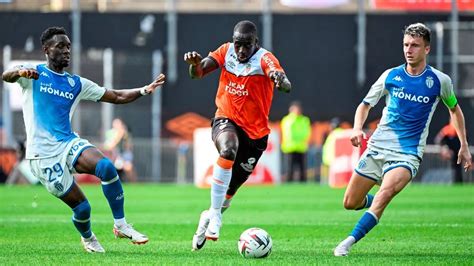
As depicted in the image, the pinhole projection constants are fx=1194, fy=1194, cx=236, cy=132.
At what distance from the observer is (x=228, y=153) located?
40.6ft

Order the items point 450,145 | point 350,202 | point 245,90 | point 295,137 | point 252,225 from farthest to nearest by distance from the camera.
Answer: point 295,137 → point 450,145 → point 252,225 → point 245,90 → point 350,202

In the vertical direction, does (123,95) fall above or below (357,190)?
above

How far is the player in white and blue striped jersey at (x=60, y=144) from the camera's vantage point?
38.7 feet

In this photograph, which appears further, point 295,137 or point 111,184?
point 295,137

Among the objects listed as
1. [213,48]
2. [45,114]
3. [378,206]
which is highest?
[45,114]

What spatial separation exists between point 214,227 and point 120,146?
21254mm

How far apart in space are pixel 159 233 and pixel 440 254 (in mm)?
4330

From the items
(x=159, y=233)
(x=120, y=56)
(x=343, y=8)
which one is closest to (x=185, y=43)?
(x=120, y=56)

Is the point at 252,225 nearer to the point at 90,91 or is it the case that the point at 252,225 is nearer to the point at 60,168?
the point at 90,91

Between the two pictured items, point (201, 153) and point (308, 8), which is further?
point (308, 8)

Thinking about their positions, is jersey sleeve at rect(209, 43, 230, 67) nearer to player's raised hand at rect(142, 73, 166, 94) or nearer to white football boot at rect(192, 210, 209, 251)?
player's raised hand at rect(142, 73, 166, 94)

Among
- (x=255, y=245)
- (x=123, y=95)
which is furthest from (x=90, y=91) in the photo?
(x=255, y=245)

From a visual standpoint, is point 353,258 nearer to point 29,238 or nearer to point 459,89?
point 29,238

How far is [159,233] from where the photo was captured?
15055 mm
